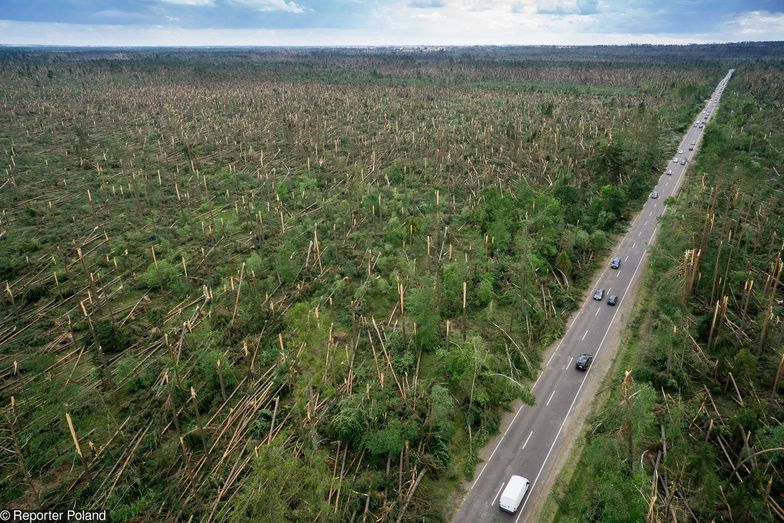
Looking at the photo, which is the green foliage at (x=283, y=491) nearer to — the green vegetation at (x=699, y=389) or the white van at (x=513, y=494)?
the white van at (x=513, y=494)

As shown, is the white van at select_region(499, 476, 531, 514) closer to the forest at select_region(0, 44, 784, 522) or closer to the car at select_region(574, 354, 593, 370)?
the forest at select_region(0, 44, 784, 522)

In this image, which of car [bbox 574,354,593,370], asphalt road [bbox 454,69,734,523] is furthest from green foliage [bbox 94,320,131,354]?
car [bbox 574,354,593,370]

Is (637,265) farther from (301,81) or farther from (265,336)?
(301,81)

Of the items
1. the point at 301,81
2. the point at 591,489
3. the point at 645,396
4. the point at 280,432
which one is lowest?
the point at 591,489

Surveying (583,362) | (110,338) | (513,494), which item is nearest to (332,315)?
(110,338)

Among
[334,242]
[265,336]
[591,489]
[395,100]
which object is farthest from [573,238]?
[395,100]
